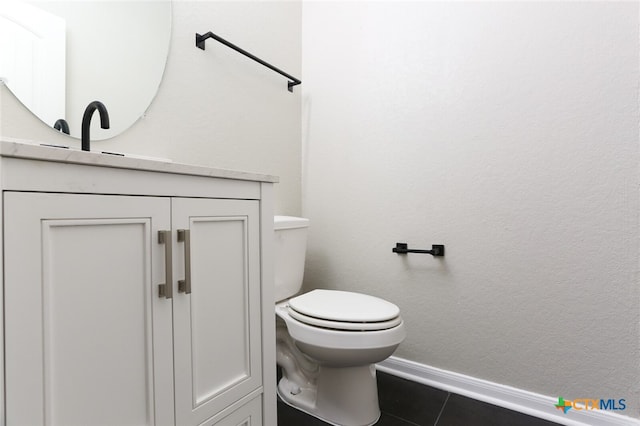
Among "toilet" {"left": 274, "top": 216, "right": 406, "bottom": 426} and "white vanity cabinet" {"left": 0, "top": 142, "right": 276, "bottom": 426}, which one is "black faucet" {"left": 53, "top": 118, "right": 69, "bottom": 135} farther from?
"toilet" {"left": 274, "top": 216, "right": 406, "bottom": 426}

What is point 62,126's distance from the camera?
1009mm

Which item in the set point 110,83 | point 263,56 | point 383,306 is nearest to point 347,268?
point 383,306

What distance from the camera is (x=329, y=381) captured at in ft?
4.16

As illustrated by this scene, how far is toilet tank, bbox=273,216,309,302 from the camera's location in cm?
138

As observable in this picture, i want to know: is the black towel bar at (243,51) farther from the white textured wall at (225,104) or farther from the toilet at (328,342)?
the toilet at (328,342)

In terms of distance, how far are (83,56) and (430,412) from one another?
1.72m

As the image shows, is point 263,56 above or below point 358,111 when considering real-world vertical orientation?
above

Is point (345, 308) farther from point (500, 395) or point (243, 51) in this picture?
point (243, 51)

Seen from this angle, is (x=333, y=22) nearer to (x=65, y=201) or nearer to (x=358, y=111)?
(x=358, y=111)

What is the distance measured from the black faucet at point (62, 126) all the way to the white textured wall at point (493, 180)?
44.1 inches

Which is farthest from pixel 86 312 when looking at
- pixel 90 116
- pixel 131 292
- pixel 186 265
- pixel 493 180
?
pixel 493 180

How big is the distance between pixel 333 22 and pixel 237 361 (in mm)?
1688

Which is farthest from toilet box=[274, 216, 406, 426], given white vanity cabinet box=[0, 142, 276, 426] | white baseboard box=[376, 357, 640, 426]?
white baseboard box=[376, 357, 640, 426]

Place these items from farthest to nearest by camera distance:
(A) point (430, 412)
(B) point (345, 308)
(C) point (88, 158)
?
(A) point (430, 412) < (B) point (345, 308) < (C) point (88, 158)
